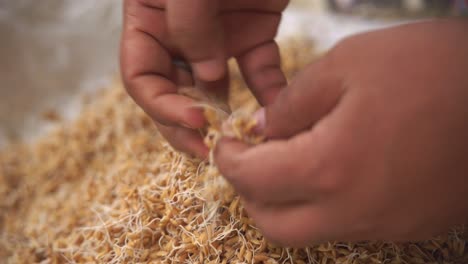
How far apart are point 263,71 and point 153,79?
0.70 feet

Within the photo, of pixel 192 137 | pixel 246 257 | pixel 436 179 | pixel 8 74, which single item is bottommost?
pixel 8 74

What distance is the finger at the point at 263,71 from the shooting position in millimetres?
786

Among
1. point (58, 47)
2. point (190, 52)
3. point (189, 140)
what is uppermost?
point (190, 52)

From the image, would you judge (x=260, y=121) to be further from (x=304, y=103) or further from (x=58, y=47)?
(x=58, y=47)

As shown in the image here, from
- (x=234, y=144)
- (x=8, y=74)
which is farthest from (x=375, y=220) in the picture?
(x=8, y=74)

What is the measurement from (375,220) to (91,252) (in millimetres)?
515

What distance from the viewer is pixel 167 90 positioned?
69cm

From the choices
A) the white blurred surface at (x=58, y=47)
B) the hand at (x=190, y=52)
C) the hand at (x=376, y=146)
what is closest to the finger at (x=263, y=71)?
the hand at (x=190, y=52)

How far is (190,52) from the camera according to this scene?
720 mm

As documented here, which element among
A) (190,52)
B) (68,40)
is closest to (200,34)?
(190,52)

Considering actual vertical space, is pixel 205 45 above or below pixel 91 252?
above

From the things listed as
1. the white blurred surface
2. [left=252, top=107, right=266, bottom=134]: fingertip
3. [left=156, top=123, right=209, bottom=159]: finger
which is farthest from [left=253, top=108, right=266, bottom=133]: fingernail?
the white blurred surface

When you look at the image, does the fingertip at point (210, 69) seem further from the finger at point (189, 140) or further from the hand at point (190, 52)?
the finger at point (189, 140)

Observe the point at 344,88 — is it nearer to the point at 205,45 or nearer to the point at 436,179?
the point at 436,179
